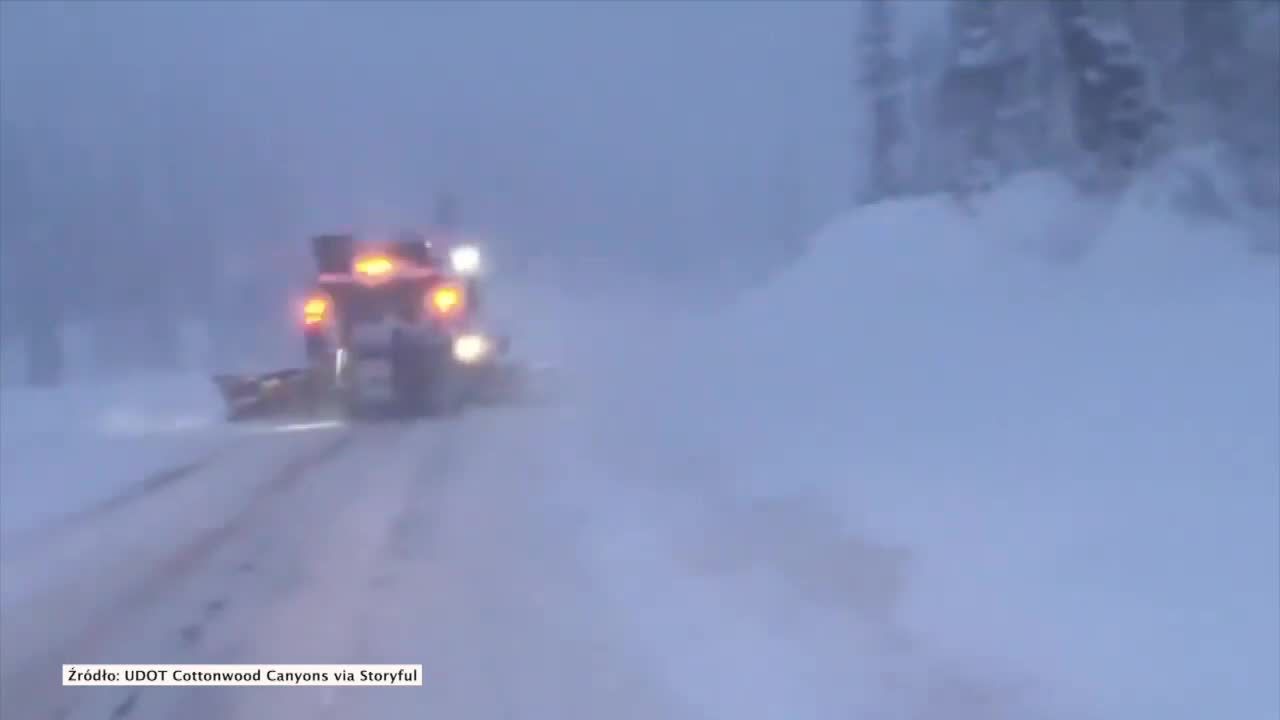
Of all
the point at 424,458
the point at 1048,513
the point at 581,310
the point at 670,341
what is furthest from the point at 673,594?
the point at 581,310

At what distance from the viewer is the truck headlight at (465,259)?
112 ft

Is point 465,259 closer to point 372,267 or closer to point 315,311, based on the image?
point 372,267

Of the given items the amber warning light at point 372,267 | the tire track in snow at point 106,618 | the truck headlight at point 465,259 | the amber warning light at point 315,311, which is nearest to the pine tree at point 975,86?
the truck headlight at point 465,259

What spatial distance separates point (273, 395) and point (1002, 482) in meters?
18.5

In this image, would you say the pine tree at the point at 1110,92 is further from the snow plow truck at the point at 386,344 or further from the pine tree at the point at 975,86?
the snow plow truck at the point at 386,344

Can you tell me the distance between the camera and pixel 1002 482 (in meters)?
14.9

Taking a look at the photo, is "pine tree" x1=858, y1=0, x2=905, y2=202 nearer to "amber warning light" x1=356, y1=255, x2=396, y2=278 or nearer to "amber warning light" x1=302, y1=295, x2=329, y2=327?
"amber warning light" x1=356, y1=255, x2=396, y2=278

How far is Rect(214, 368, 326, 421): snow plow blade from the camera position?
31.5 meters

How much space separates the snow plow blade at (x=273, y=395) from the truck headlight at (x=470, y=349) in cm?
233

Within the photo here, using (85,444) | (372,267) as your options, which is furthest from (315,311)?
(85,444)

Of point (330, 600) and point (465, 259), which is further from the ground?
point (465, 259)

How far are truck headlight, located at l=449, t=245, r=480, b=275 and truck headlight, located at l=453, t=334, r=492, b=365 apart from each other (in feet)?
3.68

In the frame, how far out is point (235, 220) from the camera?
346ft

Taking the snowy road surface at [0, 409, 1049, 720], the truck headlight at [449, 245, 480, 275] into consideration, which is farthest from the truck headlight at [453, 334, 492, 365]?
the snowy road surface at [0, 409, 1049, 720]
